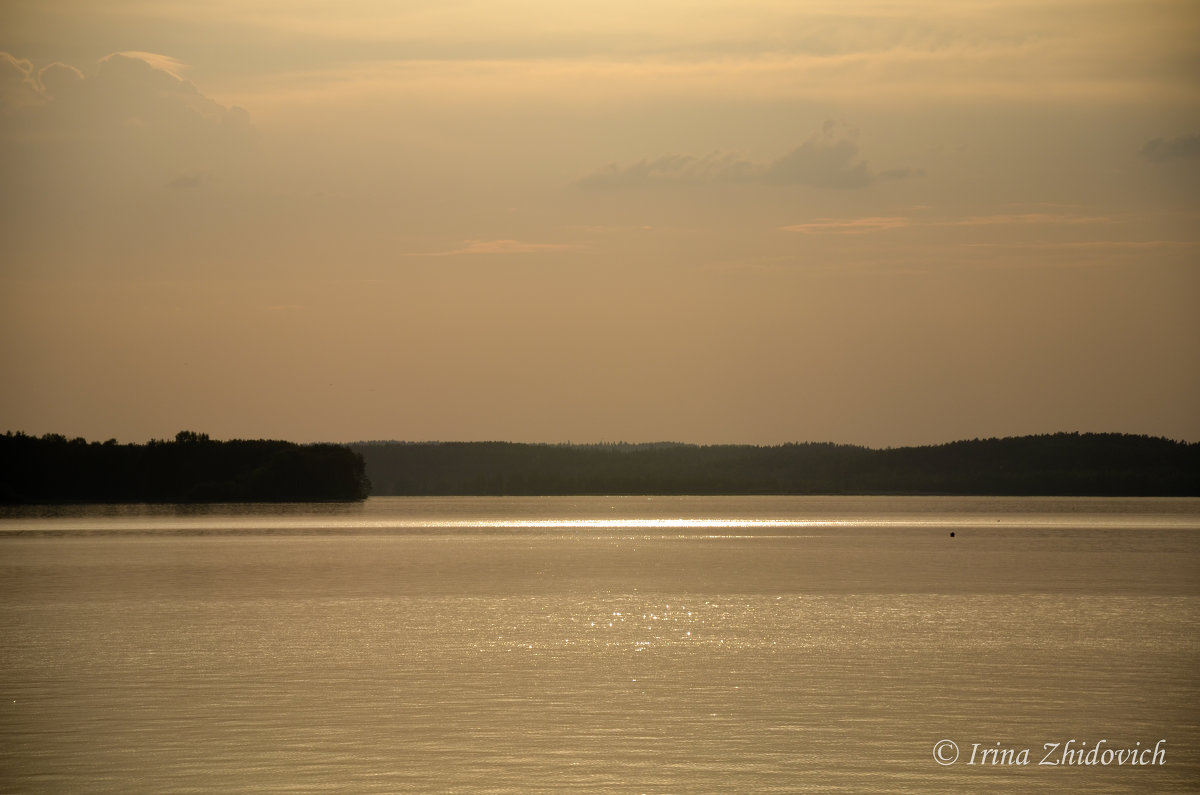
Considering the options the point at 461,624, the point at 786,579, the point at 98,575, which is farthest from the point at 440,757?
the point at 98,575

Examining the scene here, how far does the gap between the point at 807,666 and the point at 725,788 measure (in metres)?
13.2

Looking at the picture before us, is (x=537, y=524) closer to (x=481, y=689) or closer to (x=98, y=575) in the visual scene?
(x=98, y=575)

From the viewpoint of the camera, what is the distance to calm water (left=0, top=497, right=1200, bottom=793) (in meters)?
22.7

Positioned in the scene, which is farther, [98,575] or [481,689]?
[98,575]

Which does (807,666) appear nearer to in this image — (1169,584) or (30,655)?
(30,655)

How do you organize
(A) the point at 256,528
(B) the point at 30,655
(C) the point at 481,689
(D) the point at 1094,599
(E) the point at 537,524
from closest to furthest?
(C) the point at 481,689 → (B) the point at 30,655 → (D) the point at 1094,599 → (A) the point at 256,528 → (E) the point at 537,524

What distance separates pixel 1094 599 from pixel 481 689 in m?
31.0

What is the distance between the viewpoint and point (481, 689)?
3058cm

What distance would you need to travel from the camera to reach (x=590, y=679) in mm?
32031

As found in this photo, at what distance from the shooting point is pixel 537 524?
167 m

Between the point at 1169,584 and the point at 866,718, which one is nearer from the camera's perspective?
the point at 866,718

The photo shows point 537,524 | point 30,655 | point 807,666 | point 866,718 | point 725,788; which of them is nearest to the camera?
point 725,788

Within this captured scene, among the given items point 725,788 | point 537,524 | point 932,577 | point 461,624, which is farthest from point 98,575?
point 537,524

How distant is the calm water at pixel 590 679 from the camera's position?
2266cm
